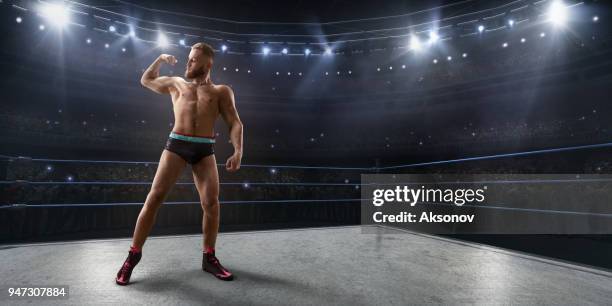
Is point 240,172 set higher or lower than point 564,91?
lower

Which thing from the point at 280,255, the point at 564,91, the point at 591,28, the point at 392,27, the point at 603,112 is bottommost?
the point at 280,255

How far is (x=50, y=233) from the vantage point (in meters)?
5.33

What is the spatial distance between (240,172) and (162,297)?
9691 mm

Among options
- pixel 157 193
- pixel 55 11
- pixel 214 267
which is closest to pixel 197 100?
pixel 157 193

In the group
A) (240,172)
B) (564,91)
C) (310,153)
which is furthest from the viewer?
(310,153)


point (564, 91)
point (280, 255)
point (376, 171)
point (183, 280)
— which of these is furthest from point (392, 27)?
point (183, 280)

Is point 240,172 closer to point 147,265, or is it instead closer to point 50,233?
point 50,233

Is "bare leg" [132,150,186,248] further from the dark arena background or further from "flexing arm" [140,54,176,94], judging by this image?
"flexing arm" [140,54,176,94]

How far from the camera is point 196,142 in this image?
1.71 meters

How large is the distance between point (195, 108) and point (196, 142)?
211 millimetres

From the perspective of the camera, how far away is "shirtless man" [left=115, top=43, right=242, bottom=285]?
5.48 feet

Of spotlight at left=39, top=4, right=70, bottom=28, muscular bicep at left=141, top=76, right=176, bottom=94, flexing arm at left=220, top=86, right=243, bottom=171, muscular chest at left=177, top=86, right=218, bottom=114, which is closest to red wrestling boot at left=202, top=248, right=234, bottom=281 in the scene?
flexing arm at left=220, top=86, right=243, bottom=171

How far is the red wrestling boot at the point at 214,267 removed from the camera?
157 cm

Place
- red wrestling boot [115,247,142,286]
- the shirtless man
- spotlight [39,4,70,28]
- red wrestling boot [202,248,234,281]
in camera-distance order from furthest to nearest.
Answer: spotlight [39,4,70,28] → the shirtless man → red wrestling boot [202,248,234,281] → red wrestling boot [115,247,142,286]
